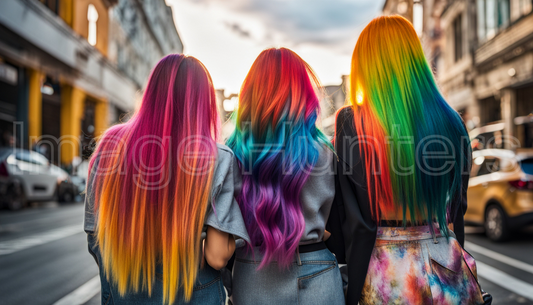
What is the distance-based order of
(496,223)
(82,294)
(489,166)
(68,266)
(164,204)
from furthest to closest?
(489,166), (496,223), (68,266), (82,294), (164,204)

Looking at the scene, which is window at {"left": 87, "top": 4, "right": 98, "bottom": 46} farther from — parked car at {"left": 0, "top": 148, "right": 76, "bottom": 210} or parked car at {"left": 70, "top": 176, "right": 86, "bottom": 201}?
parked car at {"left": 0, "top": 148, "right": 76, "bottom": 210}

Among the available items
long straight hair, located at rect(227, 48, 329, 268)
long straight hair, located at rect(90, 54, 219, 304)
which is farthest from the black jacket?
long straight hair, located at rect(90, 54, 219, 304)

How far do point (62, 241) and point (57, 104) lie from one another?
17.3m

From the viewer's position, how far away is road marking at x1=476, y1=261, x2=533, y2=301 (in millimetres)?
4469

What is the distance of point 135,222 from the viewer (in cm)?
176

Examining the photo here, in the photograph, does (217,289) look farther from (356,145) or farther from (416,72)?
(416,72)

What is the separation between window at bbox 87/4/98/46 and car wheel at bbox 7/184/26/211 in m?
16.4

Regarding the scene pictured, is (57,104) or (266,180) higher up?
(57,104)

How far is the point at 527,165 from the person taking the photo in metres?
6.95

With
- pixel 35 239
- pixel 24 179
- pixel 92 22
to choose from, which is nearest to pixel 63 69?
pixel 92 22

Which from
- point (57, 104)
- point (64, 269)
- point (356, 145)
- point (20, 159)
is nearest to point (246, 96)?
point (356, 145)

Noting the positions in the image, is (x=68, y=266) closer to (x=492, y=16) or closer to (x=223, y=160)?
(x=223, y=160)

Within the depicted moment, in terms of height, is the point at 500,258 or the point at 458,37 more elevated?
the point at 458,37

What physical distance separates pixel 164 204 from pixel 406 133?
1.17 m
